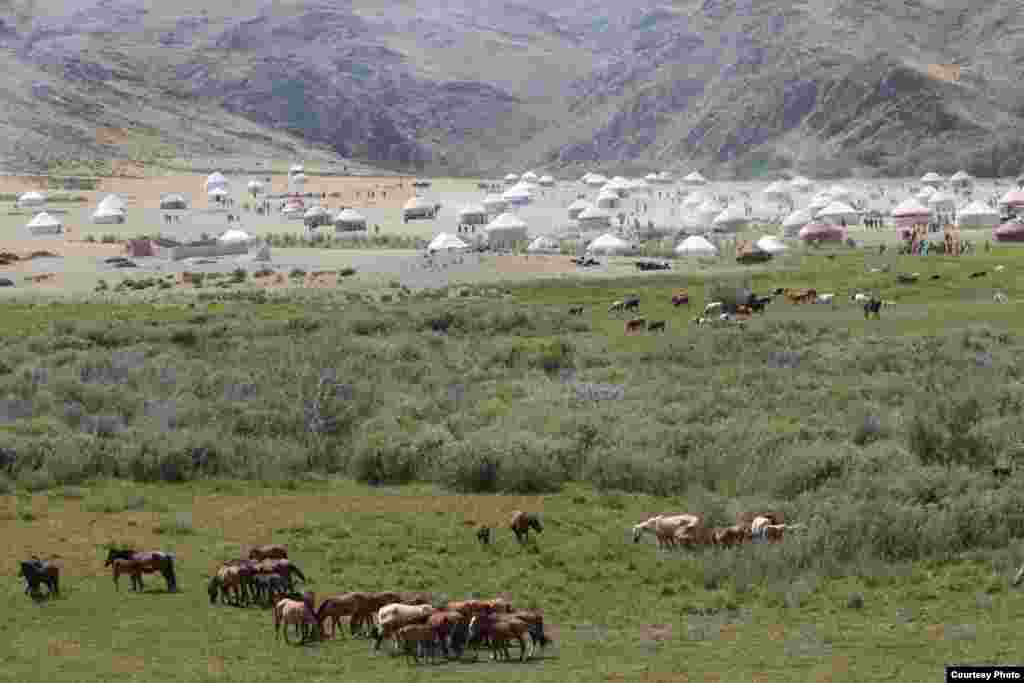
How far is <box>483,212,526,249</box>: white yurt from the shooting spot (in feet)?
285

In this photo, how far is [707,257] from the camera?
75.4m

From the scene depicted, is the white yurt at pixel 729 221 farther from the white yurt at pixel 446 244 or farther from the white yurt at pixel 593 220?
the white yurt at pixel 446 244

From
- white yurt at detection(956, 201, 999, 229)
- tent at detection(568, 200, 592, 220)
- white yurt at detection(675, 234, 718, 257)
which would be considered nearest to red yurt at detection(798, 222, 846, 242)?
white yurt at detection(675, 234, 718, 257)

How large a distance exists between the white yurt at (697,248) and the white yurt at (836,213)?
16358 millimetres

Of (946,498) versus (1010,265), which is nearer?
(946,498)

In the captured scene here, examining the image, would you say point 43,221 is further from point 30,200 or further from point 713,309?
point 713,309

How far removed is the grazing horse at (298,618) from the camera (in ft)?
48.6

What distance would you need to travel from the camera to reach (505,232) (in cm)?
8731

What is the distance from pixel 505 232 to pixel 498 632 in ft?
242

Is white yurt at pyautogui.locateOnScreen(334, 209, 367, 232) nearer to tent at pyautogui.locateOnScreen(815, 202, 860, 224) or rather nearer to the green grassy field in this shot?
tent at pyautogui.locateOnScreen(815, 202, 860, 224)

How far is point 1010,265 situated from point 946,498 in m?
45.4

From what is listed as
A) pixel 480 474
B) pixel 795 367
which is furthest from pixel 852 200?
pixel 480 474

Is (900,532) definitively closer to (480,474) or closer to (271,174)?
(480,474)

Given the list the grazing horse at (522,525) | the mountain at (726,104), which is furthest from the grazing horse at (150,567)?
the mountain at (726,104)
